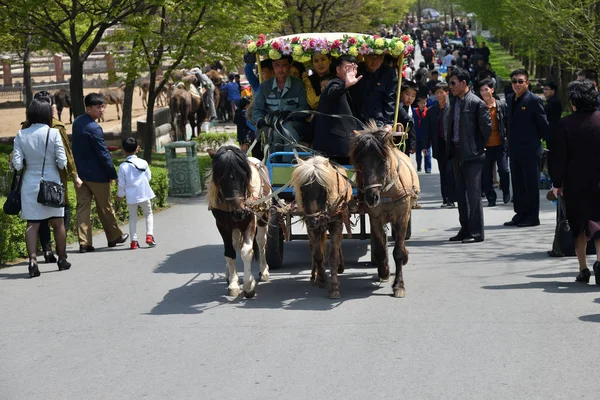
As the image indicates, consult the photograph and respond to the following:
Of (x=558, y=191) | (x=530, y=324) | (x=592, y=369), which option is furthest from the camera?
(x=558, y=191)

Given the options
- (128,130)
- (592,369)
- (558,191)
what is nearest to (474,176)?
(558,191)

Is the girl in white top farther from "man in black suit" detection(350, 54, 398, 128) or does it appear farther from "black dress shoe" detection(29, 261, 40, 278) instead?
"man in black suit" detection(350, 54, 398, 128)

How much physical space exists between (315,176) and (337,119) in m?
1.27

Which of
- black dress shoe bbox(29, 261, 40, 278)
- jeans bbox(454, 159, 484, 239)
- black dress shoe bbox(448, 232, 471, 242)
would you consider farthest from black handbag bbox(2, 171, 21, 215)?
black dress shoe bbox(448, 232, 471, 242)

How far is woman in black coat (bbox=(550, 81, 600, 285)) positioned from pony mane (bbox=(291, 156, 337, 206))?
2369 mm

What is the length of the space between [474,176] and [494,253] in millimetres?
1194

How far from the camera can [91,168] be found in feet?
43.9

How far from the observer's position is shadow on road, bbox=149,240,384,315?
32.7 ft

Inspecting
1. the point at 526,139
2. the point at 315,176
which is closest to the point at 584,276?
the point at 315,176

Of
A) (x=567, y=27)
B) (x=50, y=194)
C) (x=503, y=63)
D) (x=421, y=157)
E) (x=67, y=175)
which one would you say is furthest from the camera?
(x=503, y=63)

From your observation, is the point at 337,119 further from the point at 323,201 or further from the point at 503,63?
the point at 503,63

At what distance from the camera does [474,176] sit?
1354 centimetres

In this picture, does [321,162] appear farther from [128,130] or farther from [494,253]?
[128,130]

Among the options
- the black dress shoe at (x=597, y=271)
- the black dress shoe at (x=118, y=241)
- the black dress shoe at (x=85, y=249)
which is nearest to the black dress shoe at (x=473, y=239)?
the black dress shoe at (x=597, y=271)
